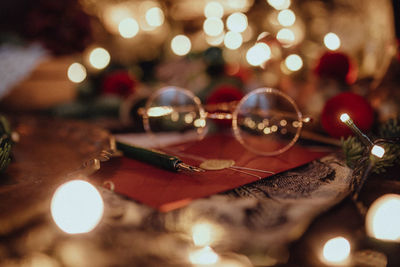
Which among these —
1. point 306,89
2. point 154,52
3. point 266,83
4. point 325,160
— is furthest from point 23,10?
point 325,160

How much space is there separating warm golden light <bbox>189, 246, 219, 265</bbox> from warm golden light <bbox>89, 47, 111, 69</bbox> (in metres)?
0.82

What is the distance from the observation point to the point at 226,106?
0.61 metres

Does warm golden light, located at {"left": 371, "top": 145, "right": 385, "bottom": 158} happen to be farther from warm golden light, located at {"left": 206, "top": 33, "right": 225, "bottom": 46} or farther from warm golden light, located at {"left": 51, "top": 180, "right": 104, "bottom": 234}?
warm golden light, located at {"left": 206, "top": 33, "right": 225, "bottom": 46}

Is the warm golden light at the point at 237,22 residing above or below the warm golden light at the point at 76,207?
above

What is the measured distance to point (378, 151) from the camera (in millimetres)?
360

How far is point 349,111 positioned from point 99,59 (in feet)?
2.48

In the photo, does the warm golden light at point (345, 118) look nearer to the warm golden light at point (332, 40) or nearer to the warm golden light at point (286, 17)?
the warm golden light at point (332, 40)

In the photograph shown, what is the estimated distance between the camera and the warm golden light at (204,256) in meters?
0.26

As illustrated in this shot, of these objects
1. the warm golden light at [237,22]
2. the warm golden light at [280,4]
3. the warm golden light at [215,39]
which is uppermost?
the warm golden light at [215,39]

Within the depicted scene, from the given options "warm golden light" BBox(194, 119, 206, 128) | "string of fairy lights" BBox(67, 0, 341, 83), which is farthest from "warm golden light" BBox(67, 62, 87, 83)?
"warm golden light" BBox(194, 119, 206, 128)

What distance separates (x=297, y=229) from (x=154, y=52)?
88cm

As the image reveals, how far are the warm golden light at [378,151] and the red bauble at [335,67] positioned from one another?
265 mm

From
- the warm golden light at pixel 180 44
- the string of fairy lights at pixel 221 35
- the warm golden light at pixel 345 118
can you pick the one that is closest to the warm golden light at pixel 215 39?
the string of fairy lights at pixel 221 35

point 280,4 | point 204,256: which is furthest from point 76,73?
point 204,256
